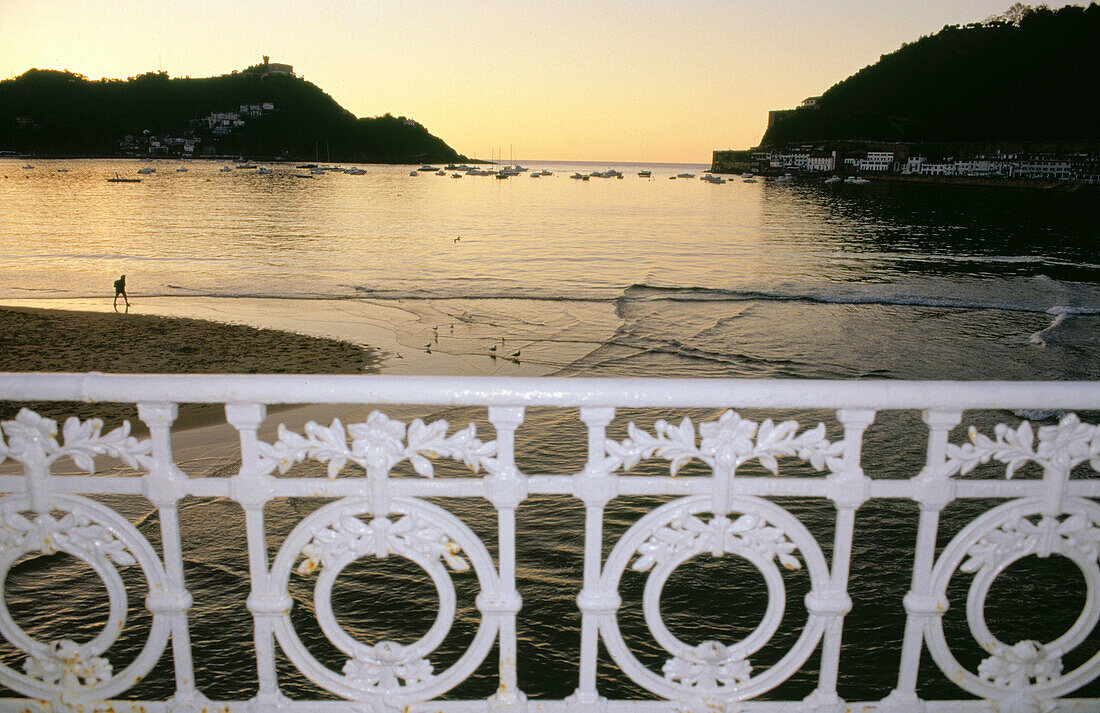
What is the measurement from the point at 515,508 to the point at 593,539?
25cm

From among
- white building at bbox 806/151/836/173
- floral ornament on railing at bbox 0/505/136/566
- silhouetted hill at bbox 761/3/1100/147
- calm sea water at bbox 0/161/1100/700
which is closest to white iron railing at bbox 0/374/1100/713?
floral ornament on railing at bbox 0/505/136/566

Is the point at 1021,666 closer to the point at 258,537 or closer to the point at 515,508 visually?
the point at 515,508

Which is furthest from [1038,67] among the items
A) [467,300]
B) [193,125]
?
[193,125]

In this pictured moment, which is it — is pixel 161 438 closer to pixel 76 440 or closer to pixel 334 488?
pixel 76 440

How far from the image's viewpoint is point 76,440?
1647mm

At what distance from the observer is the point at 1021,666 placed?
1883 mm

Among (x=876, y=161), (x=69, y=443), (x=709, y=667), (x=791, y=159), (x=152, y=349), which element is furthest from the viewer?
(x=791, y=159)

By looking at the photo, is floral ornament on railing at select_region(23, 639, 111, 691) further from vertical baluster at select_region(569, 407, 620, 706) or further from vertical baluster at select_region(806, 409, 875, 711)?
vertical baluster at select_region(806, 409, 875, 711)

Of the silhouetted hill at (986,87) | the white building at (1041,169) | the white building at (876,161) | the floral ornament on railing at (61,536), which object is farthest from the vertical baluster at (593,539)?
the white building at (876,161)

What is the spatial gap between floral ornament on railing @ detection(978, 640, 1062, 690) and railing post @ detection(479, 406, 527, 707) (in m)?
1.32

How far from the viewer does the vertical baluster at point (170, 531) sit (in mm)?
1708

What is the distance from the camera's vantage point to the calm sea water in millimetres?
3908

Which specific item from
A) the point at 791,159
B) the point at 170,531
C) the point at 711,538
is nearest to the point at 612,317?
the point at 711,538

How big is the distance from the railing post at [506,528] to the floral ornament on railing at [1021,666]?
132 cm
